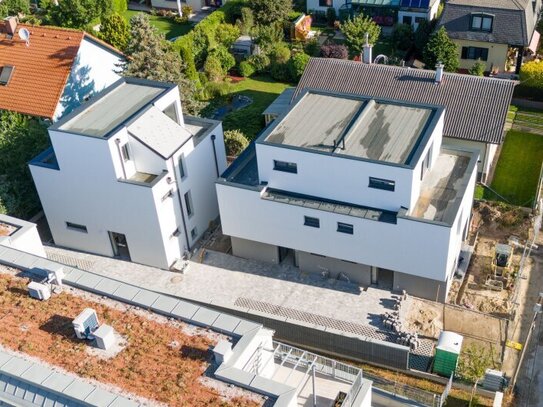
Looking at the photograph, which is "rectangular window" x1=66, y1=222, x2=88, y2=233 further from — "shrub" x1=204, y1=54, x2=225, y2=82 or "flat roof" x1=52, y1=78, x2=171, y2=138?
"shrub" x1=204, y1=54, x2=225, y2=82

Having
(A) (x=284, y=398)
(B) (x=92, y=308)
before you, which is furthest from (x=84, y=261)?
(A) (x=284, y=398)

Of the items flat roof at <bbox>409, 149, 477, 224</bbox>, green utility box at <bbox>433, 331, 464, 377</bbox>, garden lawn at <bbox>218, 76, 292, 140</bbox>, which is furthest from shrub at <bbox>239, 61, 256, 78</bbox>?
green utility box at <bbox>433, 331, 464, 377</bbox>

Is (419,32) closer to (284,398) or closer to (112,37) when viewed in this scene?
(112,37)

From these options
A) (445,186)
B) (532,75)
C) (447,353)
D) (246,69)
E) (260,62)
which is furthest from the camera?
(260,62)

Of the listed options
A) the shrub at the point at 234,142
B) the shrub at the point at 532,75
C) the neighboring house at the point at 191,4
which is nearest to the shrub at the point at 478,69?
the shrub at the point at 532,75

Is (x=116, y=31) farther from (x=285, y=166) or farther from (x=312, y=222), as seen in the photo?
(x=312, y=222)

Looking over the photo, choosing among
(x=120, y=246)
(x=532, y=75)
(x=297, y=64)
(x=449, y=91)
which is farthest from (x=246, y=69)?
(x=120, y=246)

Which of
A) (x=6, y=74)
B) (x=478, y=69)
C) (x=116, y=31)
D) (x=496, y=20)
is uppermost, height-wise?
(x=6, y=74)

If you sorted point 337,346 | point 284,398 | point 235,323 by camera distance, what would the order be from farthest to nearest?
point 337,346 → point 235,323 → point 284,398
